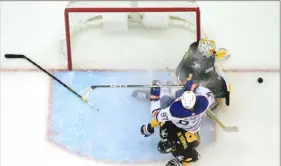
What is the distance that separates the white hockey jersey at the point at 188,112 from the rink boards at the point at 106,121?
0.63 feet

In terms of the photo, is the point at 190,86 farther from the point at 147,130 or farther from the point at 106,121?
the point at 106,121

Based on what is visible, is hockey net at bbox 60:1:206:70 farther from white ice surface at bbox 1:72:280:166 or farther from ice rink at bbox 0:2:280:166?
white ice surface at bbox 1:72:280:166

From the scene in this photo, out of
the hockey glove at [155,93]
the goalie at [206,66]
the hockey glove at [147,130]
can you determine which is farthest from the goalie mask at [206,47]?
the hockey glove at [147,130]

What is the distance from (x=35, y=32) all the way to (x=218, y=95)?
2.79 ft

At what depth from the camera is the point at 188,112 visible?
2.39 metres

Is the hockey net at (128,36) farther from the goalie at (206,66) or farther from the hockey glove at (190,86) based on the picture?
the hockey glove at (190,86)

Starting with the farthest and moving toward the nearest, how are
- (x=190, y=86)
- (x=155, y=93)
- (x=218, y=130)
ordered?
(x=218, y=130)
(x=155, y=93)
(x=190, y=86)

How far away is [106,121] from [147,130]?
20cm

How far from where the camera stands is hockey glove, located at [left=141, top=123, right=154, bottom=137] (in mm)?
2609

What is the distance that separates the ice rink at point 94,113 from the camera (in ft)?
8.73

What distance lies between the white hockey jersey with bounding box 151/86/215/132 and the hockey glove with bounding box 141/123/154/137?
0.26 ft

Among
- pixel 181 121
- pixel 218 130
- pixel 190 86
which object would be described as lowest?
pixel 218 130

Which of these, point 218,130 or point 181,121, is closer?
point 181,121

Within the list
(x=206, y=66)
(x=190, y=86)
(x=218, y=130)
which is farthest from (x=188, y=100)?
(x=218, y=130)
